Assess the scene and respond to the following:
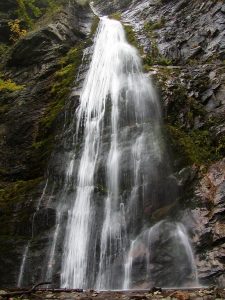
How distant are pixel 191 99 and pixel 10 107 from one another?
281 inches

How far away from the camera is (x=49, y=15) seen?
23188 mm

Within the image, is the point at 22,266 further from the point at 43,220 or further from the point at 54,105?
the point at 54,105

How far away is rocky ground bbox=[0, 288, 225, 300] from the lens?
24.4ft

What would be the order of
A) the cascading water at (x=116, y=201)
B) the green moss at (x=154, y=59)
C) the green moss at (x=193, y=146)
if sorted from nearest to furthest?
1. the cascading water at (x=116, y=201)
2. the green moss at (x=193, y=146)
3. the green moss at (x=154, y=59)

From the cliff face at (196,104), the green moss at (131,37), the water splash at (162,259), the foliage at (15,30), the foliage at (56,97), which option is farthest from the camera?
the foliage at (15,30)

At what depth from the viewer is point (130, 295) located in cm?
814

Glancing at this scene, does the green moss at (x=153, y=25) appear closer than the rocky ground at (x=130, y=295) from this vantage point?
No

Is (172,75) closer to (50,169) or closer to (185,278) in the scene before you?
(50,169)

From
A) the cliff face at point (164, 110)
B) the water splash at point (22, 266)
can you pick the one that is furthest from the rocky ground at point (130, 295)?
the water splash at point (22, 266)

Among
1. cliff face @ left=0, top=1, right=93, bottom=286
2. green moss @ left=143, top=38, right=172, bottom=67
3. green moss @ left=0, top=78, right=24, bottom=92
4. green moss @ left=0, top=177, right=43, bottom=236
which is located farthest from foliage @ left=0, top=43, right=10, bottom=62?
Result: green moss @ left=0, top=177, right=43, bottom=236

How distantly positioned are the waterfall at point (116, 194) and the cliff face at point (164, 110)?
428 mm

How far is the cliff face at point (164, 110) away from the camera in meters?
10.3

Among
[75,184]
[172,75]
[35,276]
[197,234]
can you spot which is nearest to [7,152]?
[75,184]

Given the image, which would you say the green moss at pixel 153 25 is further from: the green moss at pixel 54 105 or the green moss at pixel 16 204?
the green moss at pixel 16 204
